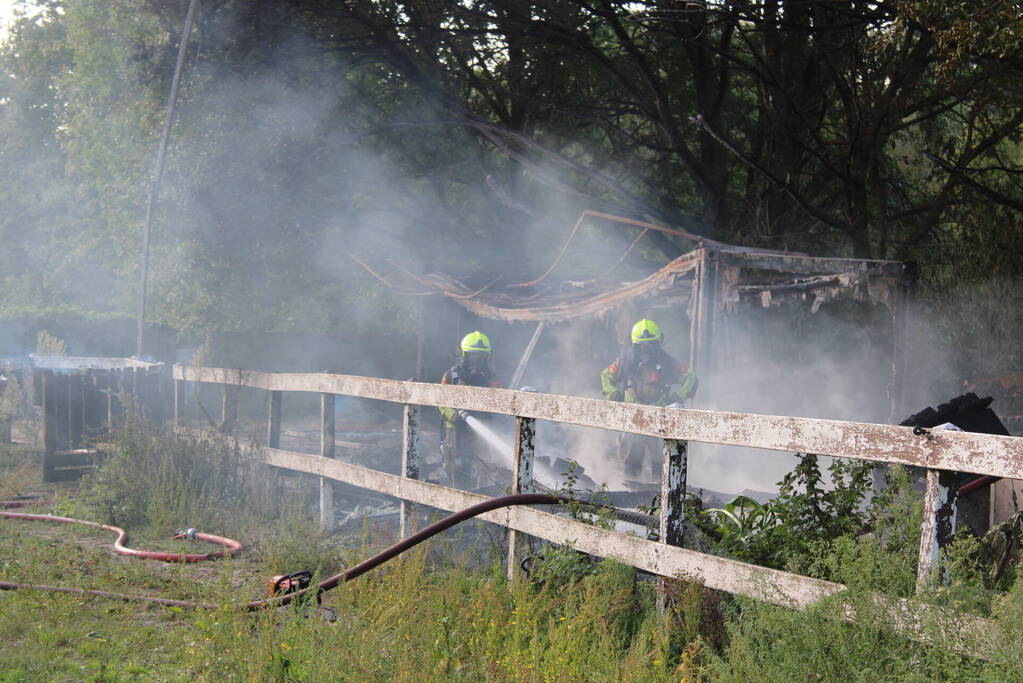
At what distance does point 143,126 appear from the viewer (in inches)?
622

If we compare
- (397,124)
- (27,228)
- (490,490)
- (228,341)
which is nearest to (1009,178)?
(397,124)

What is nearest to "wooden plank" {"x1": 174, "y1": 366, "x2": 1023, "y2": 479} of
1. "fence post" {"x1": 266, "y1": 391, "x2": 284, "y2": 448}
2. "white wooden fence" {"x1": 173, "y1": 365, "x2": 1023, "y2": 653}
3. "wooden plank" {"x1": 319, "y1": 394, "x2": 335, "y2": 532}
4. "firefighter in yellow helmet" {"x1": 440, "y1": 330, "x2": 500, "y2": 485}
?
"white wooden fence" {"x1": 173, "y1": 365, "x2": 1023, "y2": 653}

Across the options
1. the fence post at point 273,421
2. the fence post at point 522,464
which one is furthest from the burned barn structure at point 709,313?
the fence post at point 522,464

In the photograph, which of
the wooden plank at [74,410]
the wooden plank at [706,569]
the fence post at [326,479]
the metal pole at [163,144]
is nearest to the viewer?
the wooden plank at [706,569]

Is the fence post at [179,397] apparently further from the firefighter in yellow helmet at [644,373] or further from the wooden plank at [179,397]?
the firefighter in yellow helmet at [644,373]

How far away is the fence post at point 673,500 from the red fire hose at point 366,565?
79cm

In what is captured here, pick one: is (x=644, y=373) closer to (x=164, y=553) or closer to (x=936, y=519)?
(x=164, y=553)

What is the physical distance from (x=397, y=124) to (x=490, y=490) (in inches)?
370

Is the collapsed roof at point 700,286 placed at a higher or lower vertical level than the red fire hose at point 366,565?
higher

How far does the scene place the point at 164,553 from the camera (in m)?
6.71

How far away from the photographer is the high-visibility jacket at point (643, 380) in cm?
1025

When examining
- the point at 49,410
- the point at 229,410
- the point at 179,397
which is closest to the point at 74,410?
the point at 49,410

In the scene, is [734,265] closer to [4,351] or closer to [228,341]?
[228,341]

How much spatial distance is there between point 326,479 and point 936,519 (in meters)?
5.09
